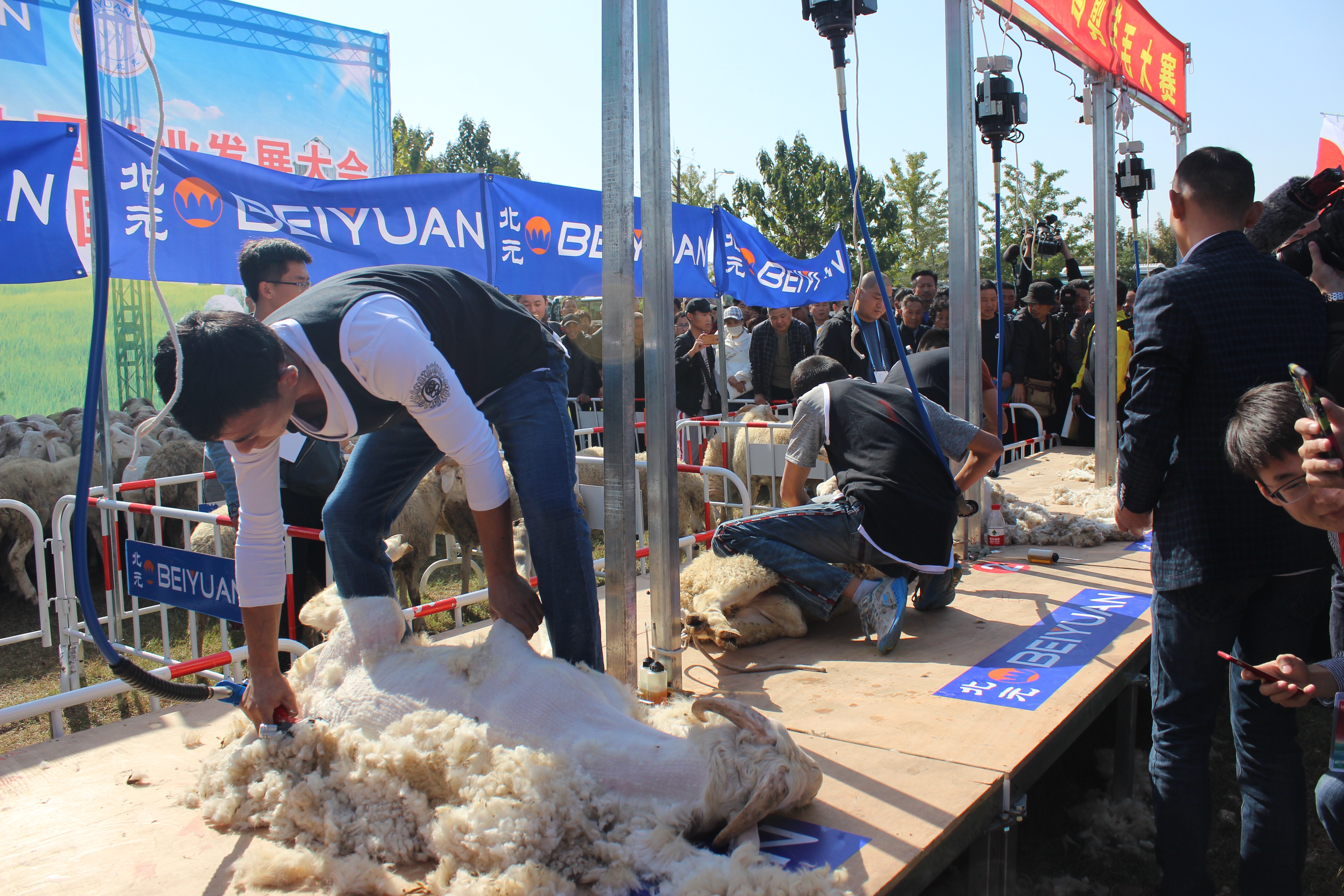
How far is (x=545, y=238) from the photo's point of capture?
5.85 m

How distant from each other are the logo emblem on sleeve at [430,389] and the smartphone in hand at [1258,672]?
1.79 m

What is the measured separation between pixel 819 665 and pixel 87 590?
2.25 m

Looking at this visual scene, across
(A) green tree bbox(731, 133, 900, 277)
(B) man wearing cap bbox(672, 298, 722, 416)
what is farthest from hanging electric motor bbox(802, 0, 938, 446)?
(A) green tree bbox(731, 133, 900, 277)

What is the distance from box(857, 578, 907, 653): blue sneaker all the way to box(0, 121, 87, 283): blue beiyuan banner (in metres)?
3.66

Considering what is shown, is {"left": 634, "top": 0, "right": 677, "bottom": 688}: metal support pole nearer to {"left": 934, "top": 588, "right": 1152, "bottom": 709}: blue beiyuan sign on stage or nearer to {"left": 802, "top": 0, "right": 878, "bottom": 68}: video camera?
{"left": 802, "top": 0, "right": 878, "bottom": 68}: video camera

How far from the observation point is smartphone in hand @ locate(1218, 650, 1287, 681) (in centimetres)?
187

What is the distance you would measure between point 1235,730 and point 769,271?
251 inches

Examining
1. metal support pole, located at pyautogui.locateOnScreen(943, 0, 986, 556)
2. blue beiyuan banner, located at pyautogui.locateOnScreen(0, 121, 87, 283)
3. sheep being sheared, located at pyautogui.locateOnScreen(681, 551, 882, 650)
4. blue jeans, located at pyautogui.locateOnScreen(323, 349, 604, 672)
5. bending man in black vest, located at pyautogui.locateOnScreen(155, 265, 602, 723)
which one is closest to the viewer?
bending man in black vest, located at pyautogui.locateOnScreen(155, 265, 602, 723)

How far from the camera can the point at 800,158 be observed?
1139 inches

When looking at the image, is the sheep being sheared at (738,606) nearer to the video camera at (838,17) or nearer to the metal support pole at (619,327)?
the metal support pole at (619,327)

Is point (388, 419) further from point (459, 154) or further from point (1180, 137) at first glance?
point (459, 154)

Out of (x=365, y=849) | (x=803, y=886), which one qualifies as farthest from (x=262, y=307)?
(x=803, y=886)

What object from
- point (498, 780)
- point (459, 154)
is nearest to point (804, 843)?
point (498, 780)

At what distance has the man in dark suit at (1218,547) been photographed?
83.8 inches
